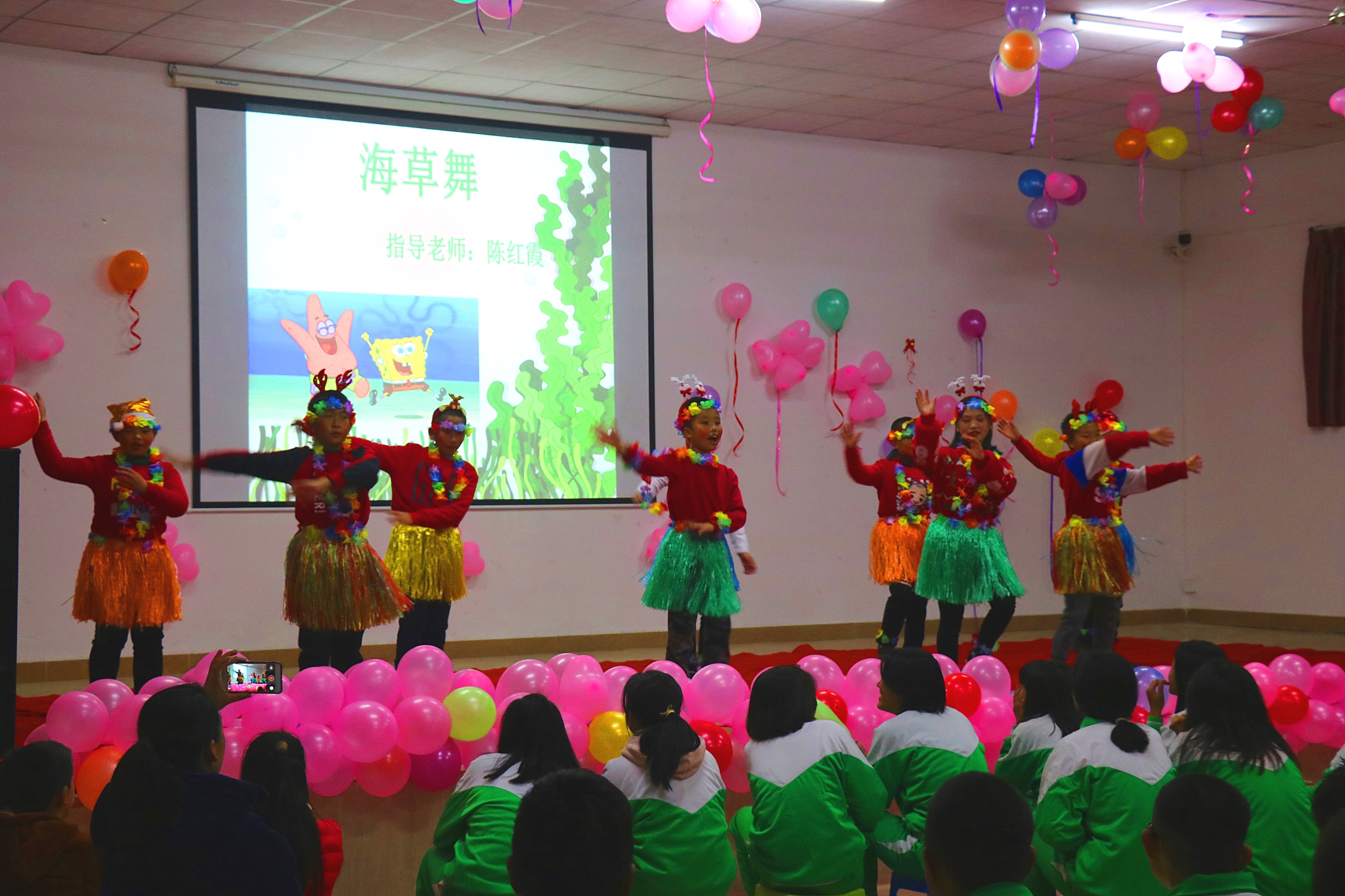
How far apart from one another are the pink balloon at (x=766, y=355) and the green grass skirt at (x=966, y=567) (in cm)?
234

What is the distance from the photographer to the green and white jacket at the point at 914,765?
2.68 metres

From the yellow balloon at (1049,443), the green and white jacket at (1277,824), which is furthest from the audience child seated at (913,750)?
the yellow balloon at (1049,443)

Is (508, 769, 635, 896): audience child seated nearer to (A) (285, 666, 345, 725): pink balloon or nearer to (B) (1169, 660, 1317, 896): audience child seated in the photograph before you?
(B) (1169, 660, 1317, 896): audience child seated

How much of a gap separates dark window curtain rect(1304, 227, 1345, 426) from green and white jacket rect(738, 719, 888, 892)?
6823mm

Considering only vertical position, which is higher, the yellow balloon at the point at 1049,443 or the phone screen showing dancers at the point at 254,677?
the yellow balloon at the point at 1049,443

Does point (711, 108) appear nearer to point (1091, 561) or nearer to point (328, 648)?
point (1091, 561)

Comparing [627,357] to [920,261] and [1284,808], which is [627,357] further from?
[1284,808]

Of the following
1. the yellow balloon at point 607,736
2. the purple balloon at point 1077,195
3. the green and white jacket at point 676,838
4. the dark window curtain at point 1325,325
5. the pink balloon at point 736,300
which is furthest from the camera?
the dark window curtain at point 1325,325

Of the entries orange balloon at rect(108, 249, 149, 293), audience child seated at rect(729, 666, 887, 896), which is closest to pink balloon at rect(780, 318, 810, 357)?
orange balloon at rect(108, 249, 149, 293)

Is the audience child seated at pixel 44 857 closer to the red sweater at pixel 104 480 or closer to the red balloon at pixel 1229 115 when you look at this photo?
the red sweater at pixel 104 480

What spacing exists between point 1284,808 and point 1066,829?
1.32 ft

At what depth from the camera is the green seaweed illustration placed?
277 inches

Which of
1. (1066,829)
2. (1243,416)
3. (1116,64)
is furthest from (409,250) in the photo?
(1243,416)

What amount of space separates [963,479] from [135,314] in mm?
4102
